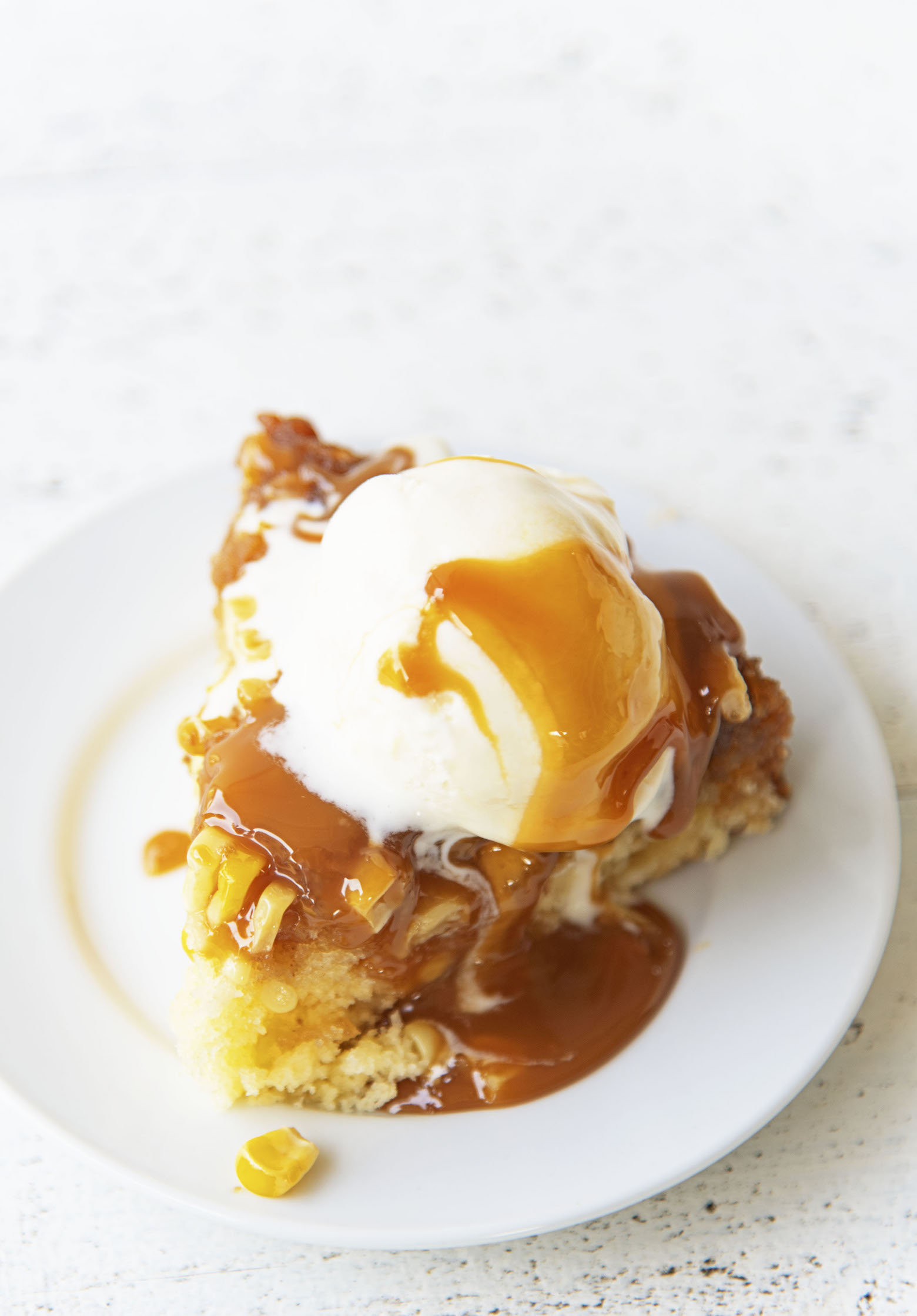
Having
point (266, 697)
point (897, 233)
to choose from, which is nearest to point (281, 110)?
point (897, 233)

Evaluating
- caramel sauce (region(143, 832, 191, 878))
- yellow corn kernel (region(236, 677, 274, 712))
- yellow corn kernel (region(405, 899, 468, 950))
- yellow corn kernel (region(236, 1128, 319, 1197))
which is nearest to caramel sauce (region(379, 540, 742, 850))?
yellow corn kernel (region(405, 899, 468, 950))

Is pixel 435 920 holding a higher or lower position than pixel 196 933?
lower

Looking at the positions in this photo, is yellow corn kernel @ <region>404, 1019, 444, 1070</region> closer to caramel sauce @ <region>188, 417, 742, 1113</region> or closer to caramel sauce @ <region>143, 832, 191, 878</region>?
caramel sauce @ <region>188, 417, 742, 1113</region>

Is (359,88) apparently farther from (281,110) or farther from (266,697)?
(266,697)

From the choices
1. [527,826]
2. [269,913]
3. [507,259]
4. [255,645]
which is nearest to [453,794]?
[527,826]

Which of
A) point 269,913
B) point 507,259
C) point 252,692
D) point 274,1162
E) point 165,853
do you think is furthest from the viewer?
point 507,259

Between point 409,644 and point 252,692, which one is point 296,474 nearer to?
point 252,692

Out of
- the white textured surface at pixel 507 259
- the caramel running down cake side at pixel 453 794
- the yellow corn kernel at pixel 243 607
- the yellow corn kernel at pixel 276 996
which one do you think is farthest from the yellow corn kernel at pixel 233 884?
the white textured surface at pixel 507 259
